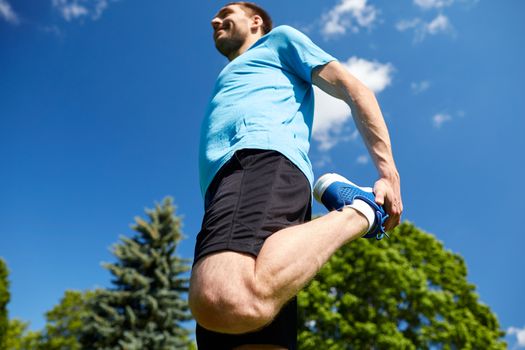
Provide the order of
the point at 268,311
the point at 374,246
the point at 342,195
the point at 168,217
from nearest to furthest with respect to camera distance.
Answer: the point at 268,311, the point at 342,195, the point at 374,246, the point at 168,217

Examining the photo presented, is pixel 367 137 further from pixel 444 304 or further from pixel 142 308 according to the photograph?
pixel 142 308

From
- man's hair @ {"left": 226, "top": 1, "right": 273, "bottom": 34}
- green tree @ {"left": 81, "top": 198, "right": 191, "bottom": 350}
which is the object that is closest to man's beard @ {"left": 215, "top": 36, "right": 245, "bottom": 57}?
man's hair @ {"left": 226, "top": 1, "right": 273, "bottom": 34}

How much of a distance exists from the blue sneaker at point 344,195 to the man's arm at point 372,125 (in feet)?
0.14

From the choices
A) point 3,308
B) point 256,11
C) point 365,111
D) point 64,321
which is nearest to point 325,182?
point 365,111

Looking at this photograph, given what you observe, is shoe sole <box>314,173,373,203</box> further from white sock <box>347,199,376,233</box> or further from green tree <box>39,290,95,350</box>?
green tree <box>39,290,95,350</box>

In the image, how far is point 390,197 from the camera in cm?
198

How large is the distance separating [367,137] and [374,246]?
16.2 metres

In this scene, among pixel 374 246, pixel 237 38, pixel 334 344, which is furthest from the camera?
pixel 374 246

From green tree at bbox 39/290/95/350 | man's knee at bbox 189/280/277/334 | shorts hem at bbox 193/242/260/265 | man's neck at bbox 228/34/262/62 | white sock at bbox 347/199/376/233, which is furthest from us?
green tree at bbox 39/290/95/350

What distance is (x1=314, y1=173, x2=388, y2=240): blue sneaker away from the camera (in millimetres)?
1925

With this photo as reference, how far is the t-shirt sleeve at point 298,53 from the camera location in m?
2.30

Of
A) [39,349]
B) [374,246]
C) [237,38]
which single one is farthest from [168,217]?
[237,38]

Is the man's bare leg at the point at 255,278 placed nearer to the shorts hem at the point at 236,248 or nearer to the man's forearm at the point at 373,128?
the shorts hem at the point at 236,248

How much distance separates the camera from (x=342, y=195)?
1.99 m
